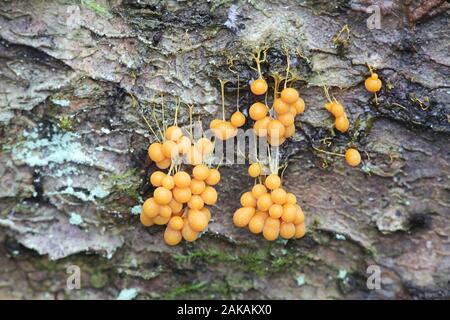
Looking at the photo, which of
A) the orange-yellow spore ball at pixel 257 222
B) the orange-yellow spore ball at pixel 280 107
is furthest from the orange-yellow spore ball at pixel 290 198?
the orange-yellow spore ball at pixel 280 107

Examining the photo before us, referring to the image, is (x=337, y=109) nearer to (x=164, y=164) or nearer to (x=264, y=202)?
(x=264, y=202)

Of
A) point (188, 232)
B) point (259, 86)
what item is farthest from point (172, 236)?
point (259, 86)

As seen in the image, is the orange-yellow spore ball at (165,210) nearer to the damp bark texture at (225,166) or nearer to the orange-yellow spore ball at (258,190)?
the damp bark texture at (225,166)

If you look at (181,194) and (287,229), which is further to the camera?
(287,229)

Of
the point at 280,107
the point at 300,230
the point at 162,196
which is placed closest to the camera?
the point at 162,196

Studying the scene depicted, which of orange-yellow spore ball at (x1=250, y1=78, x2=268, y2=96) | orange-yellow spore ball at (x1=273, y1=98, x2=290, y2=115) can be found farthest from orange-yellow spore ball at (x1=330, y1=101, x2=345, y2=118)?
orange-yellow spore ball at (x1=250, y1=78, x2=268, y2=96)

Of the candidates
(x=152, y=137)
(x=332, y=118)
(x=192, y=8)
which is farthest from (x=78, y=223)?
(x=332, y=118)
